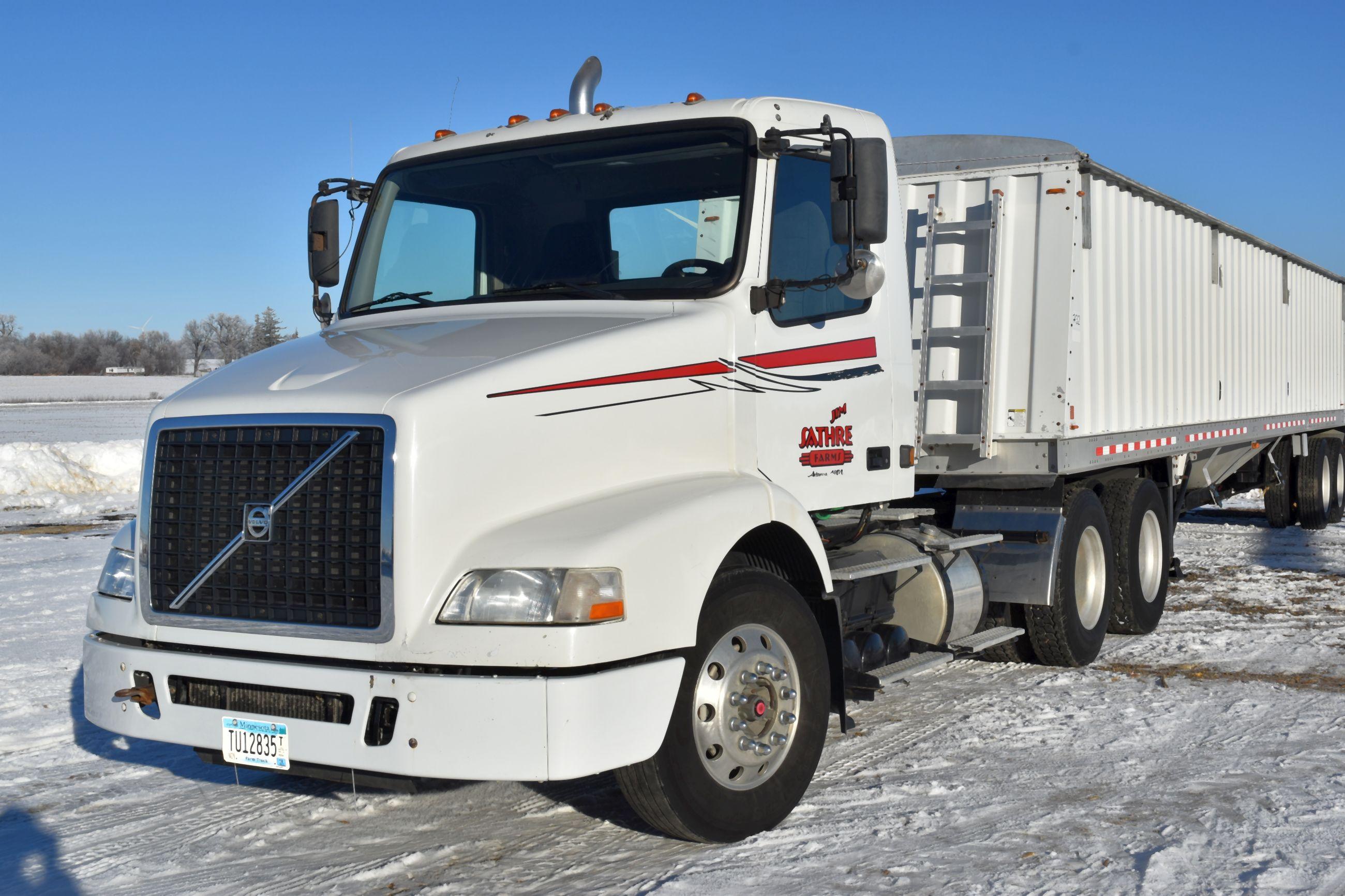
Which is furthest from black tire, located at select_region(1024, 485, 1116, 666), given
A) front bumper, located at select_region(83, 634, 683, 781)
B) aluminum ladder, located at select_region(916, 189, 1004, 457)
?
front bumper, located at select_region(83, 634, 683, 781)

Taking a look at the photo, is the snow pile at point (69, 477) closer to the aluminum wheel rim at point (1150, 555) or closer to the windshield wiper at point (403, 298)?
the windshield wiper at point (403, 298)

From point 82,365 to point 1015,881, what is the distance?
4250 inches

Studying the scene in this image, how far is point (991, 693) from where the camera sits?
7223 millimetres

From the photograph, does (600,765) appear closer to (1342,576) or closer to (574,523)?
(574,523)

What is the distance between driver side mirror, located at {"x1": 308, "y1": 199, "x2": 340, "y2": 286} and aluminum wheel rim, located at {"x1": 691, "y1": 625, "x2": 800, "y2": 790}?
2.85 m

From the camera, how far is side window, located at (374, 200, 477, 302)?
5.52 metres

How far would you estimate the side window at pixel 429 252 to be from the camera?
5.52 m

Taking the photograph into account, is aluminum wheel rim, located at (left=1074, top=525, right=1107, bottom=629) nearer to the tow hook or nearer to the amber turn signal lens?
the amber turn signal lens

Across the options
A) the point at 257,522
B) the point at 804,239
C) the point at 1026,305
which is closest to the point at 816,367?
the point at 804,239

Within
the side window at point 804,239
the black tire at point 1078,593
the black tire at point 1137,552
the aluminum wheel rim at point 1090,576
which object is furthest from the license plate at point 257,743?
the black tire at point 1137,552

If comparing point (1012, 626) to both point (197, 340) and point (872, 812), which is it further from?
point (197, 340)

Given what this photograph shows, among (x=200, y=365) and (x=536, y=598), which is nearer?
(x=536, y=598)

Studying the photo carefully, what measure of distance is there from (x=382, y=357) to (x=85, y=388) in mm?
79947

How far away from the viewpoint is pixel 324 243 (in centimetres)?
614
